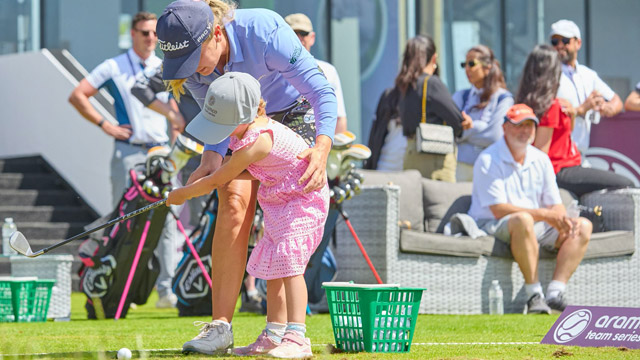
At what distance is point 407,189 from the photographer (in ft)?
26.8

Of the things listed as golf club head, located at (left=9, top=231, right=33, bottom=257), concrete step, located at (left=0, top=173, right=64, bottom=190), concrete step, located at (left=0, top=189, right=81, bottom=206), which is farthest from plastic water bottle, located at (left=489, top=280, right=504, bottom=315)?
concrete step, located at (left=0, top=173, right=64, bottom=190)

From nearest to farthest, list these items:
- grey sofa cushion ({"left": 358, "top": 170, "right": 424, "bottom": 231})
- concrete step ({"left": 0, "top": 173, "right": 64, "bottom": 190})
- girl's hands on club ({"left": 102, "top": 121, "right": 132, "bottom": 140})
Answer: grey sofa cushion ({"left": 358, "top": 170, "right": 424, "bottom": 231}) → girl's hands on club ({"left": 102, "top": 121, "right": 132, "bottom": 140}) → concrete step ({"left": 0, "top": 173, "right": 64, "bottom": 190})

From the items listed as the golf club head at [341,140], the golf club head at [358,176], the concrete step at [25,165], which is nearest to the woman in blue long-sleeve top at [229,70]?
the golf club head at [341,140]

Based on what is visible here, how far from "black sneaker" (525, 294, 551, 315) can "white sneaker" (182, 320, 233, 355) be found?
11.6 feet

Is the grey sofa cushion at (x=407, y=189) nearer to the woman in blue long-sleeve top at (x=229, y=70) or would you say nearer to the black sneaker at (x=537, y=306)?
the black sneaker at (x=537, y=306)

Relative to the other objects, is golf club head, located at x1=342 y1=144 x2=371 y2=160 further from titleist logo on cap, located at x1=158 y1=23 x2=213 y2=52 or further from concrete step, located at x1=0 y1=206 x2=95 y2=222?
concrete step, located at x1=0 y1=206 x2=95 y2=222

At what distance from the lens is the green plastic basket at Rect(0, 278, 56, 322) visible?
7086 millimetres

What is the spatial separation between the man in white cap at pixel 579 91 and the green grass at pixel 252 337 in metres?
2.15

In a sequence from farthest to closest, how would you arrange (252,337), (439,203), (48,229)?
(48,229) → (439,203) → (252,337)

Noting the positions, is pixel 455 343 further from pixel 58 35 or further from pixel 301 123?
pixel 58 35

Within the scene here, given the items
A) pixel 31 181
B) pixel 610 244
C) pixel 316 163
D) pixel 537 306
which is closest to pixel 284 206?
pixel 316 163

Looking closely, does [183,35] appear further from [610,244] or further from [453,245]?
[610,244]

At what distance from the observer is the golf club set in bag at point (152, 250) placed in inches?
283

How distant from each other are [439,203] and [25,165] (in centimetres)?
612
